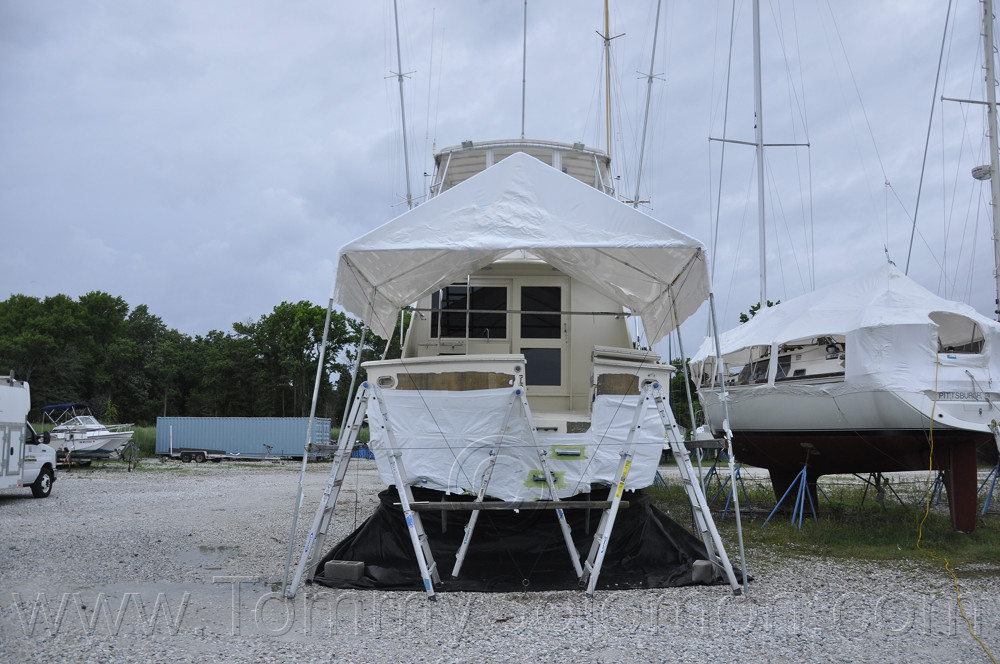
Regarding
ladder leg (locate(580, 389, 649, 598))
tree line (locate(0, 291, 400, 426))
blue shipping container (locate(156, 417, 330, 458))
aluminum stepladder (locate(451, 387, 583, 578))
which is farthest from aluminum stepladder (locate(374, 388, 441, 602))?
tree line (locate(0, 291, 400, 426))

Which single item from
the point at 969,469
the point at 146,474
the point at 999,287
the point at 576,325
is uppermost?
the point at 999,287

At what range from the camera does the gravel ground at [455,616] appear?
4.90 meters

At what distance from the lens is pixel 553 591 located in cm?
661

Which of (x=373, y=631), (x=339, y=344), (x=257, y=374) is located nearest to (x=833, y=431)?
(x=373, y=631)

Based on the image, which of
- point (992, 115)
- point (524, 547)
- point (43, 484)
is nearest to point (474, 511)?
point (524, 547)

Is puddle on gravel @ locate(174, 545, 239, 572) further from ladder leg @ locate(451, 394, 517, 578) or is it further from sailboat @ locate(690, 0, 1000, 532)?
sailboat @ locate(690, 0, 1000, 532)

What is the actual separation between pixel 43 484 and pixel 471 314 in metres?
11.9

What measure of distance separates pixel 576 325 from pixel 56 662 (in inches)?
265

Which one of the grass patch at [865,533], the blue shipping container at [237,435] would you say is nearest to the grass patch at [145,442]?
the blue shipping container at [237,435]

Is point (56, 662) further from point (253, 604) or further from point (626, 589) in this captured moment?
point (626, 589)

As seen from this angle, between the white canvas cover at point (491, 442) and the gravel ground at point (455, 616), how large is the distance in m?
1.03

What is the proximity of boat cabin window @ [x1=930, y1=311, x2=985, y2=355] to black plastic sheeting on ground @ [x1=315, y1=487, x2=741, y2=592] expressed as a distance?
599cm

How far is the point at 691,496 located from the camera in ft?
23.0

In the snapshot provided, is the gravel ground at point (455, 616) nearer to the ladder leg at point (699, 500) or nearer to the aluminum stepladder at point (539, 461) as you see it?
the ladder leg at point (699, 500)
